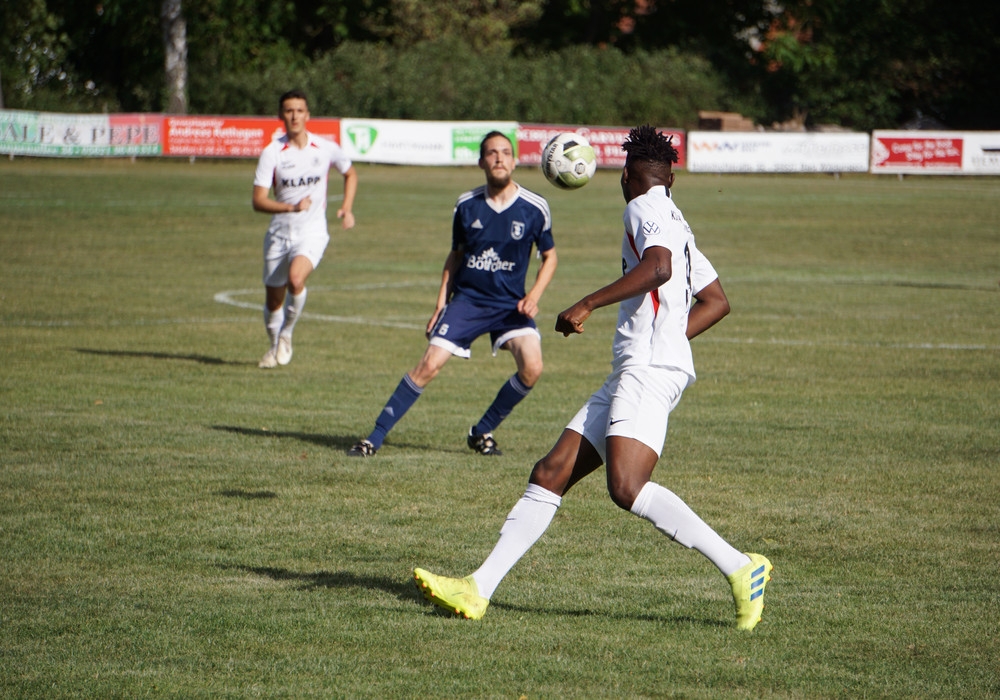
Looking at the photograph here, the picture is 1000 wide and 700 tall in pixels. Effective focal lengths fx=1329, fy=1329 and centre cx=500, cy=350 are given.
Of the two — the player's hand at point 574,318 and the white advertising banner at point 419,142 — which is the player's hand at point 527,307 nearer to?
the player's hand at point 574,318

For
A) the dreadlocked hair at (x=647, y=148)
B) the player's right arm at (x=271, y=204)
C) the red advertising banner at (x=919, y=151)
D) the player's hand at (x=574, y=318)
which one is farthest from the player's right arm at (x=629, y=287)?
the red advertising banner at (x=919, y=151)

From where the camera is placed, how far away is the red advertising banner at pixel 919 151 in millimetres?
46812

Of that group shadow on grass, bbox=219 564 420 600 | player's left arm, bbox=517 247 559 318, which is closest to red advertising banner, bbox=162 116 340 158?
player's left arm, bbox=517 247 559 318

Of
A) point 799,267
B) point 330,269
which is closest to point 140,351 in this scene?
point 330,269

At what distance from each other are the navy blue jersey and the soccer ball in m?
2.02

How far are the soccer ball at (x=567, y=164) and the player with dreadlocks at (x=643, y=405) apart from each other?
45.6 inches

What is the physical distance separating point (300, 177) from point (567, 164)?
6.37 meters

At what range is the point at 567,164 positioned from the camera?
6922 millimetres

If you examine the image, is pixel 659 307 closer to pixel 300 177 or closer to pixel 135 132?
pixel 300 177

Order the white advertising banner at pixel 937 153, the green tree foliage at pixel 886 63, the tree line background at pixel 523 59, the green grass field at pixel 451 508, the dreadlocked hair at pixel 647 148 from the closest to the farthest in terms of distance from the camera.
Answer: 1. the green grass field at pixel 451 508
2. the dreadlocked hair at pixel 647 148
3. the white advertising banner at pixel 937 153
4. the tree line background at pixel 523 59
5. the green tree foliage at pixel 886 63

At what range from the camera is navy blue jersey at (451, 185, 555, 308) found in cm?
905

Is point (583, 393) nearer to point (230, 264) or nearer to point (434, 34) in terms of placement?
point (230, 264)

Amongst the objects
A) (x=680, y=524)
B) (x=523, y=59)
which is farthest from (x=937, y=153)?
(x=680, y=524)

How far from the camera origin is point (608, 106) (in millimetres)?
59062
